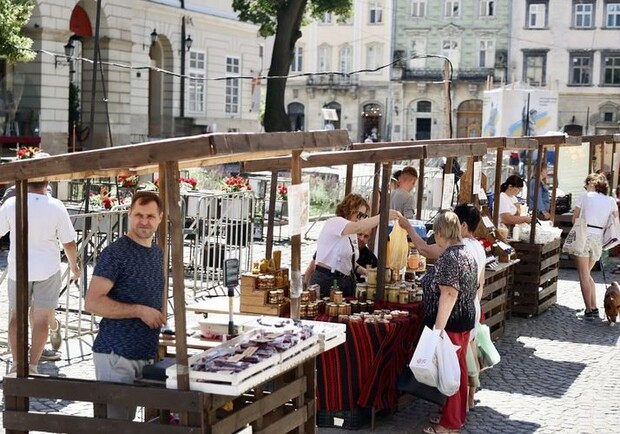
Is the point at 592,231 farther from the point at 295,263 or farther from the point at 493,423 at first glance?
the point at 295,263

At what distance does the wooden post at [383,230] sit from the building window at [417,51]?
6397 centimetres

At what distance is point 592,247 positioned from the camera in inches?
520

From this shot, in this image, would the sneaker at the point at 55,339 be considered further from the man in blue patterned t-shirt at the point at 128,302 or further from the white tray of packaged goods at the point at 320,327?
the man in blue patterned t-shirt at the point at 128,302

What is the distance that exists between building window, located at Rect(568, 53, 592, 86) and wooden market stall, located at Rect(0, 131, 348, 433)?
213 ft

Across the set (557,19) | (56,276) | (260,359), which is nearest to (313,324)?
(260,359)

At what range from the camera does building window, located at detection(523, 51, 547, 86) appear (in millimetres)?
69250

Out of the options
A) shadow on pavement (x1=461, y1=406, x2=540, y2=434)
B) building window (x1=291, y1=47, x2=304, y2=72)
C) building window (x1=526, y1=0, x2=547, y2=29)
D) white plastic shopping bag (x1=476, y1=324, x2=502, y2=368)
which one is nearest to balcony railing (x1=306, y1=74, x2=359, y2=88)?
building window (x1=291, y1=47, x2=304, y2=72)

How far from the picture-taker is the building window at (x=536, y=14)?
69.2m

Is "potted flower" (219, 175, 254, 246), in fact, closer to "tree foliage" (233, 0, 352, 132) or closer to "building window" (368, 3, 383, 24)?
"tree foliage" (233, 0, 352, 132)

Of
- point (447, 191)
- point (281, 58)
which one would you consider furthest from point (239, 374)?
point (281, 58)

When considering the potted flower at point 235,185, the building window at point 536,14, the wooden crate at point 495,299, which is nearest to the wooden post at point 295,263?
the wooden crate at point 495,299

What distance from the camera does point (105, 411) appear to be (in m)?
5.53

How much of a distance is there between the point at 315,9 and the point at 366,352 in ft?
101

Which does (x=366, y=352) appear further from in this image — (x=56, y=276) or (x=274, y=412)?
(x=56, y=276)
